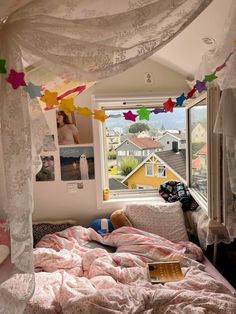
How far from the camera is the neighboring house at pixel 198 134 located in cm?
201

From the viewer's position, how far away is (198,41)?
5.43 feet

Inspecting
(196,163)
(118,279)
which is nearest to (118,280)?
(118,279)

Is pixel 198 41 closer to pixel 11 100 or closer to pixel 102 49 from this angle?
pixel 102 49

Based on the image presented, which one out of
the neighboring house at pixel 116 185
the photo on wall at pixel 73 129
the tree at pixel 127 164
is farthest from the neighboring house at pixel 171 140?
the photo on wall at pixel 73 129

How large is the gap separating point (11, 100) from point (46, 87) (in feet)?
1.22

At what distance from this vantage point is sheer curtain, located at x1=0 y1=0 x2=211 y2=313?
0.81 meters

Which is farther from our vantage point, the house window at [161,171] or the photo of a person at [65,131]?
the house window at [161,171]

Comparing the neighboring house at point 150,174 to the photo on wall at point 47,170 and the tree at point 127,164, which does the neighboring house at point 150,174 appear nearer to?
the tree at point 127,164

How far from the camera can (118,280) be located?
1553 millimetres

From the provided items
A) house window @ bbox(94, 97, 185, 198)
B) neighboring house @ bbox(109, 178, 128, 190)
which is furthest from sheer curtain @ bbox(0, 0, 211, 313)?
neighboring house @ bbox(109, 178, 128, 190)

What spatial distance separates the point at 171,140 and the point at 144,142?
29cm

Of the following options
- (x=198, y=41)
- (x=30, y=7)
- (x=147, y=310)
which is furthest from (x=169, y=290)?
(x=198, y=41)

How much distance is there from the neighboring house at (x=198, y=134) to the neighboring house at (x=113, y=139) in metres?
0.76

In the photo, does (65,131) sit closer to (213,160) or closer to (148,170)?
(148,170)
